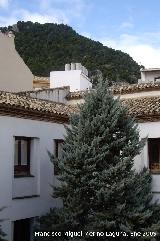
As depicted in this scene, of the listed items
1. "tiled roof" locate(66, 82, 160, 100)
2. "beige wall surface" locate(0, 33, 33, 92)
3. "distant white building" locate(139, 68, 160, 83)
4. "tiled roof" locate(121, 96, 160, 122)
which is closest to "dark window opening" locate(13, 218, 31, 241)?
"tiled roof" locate(121, 96, 160, 122)

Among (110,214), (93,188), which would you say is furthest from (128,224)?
(93,188)

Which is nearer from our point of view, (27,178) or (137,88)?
(27,178)

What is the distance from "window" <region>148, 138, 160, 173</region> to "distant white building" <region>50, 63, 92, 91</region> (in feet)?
40.5

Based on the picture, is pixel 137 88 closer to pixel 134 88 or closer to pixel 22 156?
pixel 134 88

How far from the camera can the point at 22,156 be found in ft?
51.9

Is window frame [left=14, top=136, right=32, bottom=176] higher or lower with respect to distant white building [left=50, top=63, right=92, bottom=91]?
lower

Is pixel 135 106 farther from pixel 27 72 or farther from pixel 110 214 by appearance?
pixel 27 72

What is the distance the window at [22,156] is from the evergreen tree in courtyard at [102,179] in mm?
1861

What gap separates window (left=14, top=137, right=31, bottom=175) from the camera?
50.9 feet

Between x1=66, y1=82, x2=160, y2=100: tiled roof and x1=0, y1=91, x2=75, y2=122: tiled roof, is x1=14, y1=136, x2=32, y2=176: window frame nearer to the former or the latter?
x1=0, y1=91, x2=75, y2=122: tiled roof

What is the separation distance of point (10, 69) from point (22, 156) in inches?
401

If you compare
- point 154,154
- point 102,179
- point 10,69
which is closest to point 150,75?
point 10,69

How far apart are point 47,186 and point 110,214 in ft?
12.1

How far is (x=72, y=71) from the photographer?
29062 mm
